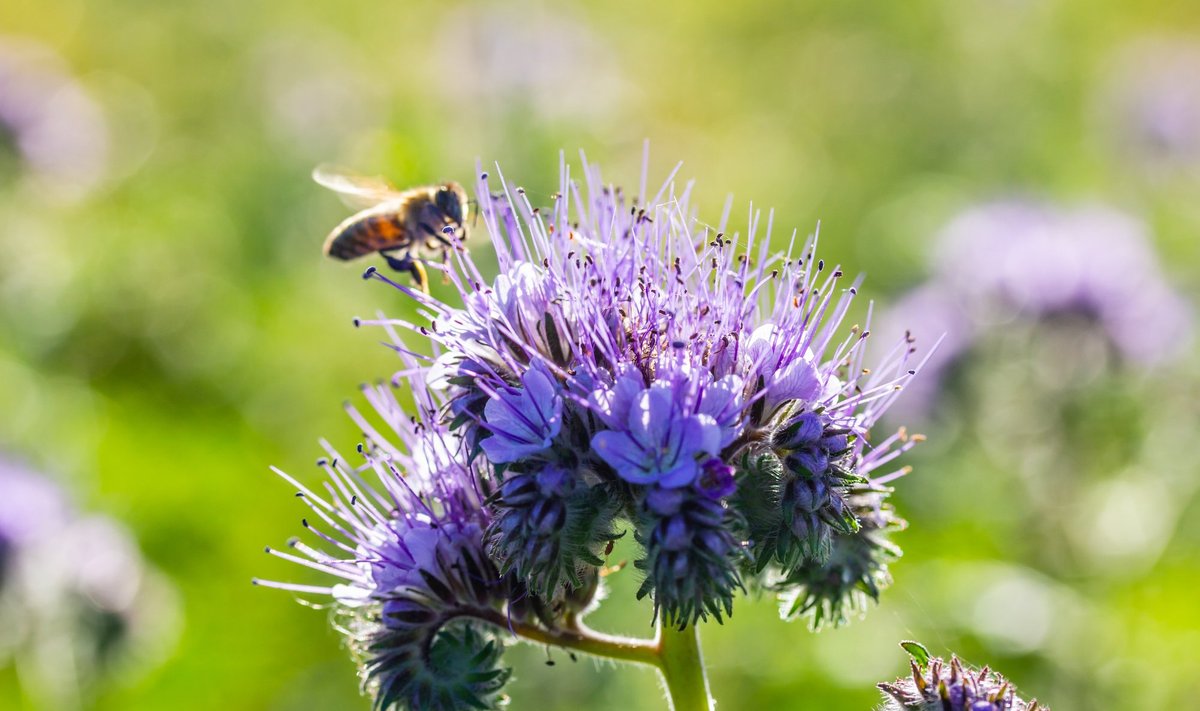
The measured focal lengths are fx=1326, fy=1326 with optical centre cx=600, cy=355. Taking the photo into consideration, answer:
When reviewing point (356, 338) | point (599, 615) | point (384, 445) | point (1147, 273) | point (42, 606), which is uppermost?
point (1147, 273)

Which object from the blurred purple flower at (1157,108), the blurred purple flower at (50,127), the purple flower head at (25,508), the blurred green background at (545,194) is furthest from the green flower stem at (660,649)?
the blurred purple flower at (1157,108)

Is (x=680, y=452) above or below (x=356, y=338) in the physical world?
below

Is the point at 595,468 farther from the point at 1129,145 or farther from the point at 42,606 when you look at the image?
the point at 1129,145

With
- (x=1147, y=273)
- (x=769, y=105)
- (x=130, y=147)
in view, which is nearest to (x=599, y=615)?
(x=1147, y=273)

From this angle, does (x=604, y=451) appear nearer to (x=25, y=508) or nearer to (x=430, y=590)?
(x=430, y=590)

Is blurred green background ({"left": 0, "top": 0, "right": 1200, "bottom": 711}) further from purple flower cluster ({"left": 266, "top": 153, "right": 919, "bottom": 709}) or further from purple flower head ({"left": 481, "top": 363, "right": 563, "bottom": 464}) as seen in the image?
purple flower head ({"left": 481, "top": 363, "right": 563, "bottom": 464})

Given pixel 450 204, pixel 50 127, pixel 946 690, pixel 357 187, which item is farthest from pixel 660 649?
pixel 50 127
